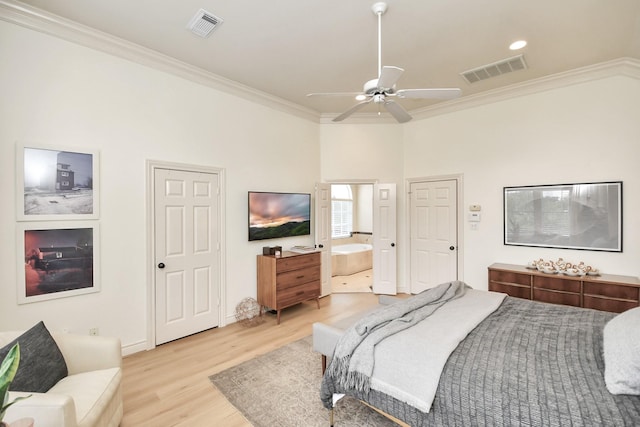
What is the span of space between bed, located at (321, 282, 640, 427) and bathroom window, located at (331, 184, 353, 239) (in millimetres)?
6306

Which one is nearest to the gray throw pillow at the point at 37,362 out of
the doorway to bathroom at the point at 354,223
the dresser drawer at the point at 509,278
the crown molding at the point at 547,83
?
the dresser drawer at the point at 509,278

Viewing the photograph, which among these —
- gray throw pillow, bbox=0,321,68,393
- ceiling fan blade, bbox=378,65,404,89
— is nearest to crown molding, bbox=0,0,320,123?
ceiling fan blade, bbox=378,65,404,89

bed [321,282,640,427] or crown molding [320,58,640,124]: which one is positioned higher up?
crown molding [320,58,640,124]

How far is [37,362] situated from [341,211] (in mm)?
7262

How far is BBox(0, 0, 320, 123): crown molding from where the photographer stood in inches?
100

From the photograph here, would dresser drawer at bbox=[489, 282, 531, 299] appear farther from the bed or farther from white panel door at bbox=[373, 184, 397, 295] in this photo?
the bed

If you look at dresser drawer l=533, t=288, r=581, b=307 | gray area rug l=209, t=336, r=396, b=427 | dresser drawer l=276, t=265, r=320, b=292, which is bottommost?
gray area rug l=209, t=336, r=396, b=427

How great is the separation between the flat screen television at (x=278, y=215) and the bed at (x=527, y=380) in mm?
2675

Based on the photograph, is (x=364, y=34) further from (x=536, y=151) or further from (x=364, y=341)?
(x=536, y=151)

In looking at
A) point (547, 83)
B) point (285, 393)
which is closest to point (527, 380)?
point (285, 393)

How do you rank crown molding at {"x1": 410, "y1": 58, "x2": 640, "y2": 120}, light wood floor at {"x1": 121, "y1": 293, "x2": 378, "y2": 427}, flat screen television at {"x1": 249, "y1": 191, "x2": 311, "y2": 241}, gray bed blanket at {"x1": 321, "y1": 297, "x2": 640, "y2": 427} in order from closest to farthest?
gray bed blanket at {"x1": 321, "y1": 297, "x2": 640, "y2": 427} → light wood floor at {"x1": 121, "y1": 293, "x2": 378, "y2": 427} → crown molding at {"x1": 410, "y1": 58, "x2": 640, "y2": 120} → flat screen television at {"x1": 249, "y1": 191, "x2": 311, "y2": 241}

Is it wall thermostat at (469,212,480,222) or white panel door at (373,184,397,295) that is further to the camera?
white panel door at (373,184,397,295)

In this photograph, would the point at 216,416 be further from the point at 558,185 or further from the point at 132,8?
the point at 558,185

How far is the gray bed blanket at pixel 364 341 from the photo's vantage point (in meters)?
1.84
